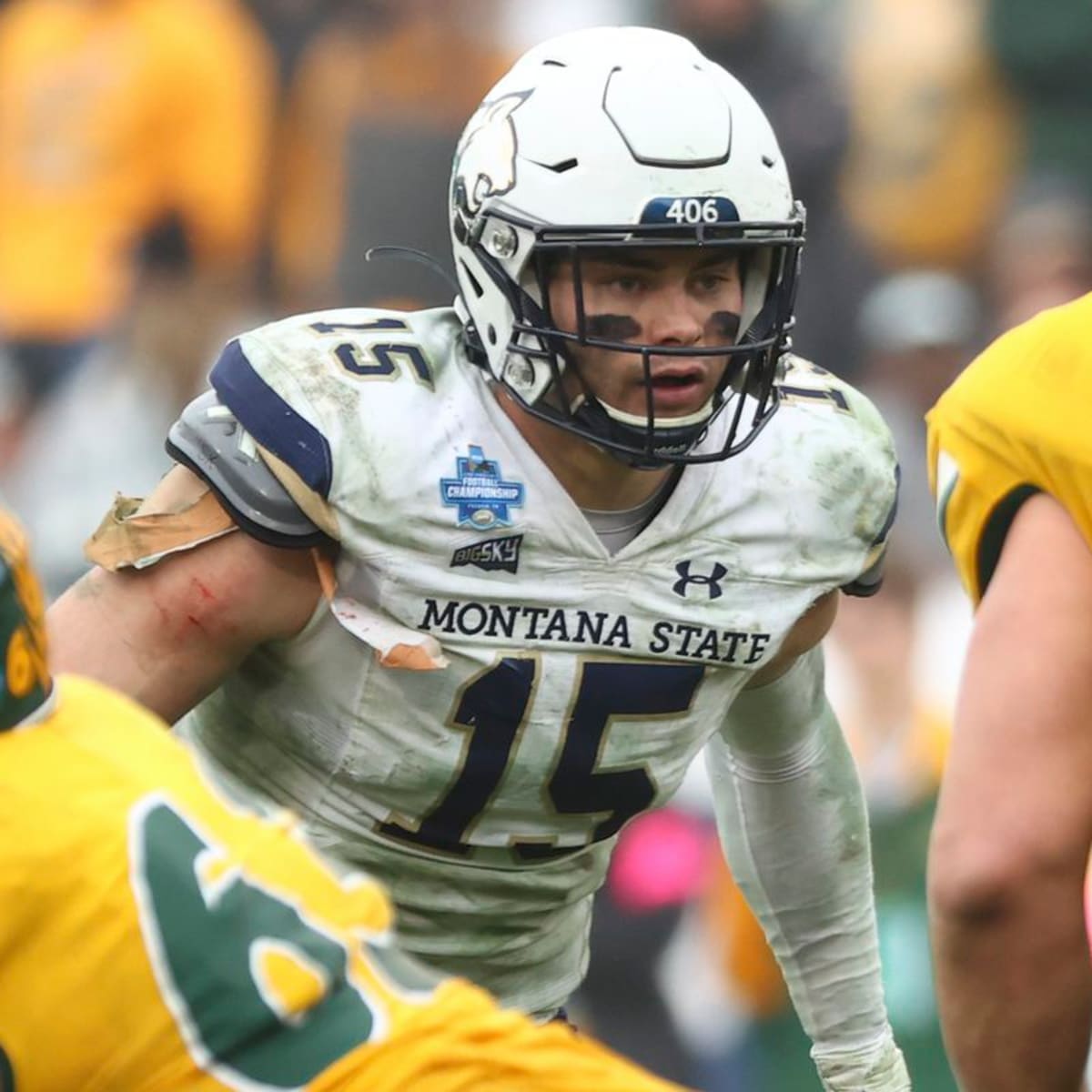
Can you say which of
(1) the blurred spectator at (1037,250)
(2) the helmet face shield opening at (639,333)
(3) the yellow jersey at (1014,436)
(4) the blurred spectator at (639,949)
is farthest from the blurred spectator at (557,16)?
(3) the yellow jersey at (1014,436)

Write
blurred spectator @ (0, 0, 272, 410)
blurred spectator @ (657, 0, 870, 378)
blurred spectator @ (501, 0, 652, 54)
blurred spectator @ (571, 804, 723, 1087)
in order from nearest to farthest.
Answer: blurred spectator @ (571, 804, 723, 1087)
blurred spectator @ (657, 0, 870, 378)
blurred spectator @ (0, 0, 272, 410)
blurred spectator @ (501, 0, 652, 54)

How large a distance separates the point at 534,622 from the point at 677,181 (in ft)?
1.91

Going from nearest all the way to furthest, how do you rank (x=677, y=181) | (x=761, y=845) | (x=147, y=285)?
1. (x=677, y=181)
2. (x=761, y=845)
3. (x=147, y=285)

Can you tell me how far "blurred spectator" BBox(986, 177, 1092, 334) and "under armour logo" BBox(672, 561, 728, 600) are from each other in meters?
3.79

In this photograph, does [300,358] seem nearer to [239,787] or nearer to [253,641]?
[253,641]

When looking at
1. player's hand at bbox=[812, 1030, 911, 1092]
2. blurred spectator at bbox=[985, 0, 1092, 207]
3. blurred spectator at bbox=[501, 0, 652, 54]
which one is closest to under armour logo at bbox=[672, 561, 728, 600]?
player's hand at bbox=[812, 1030, 911, 1092]

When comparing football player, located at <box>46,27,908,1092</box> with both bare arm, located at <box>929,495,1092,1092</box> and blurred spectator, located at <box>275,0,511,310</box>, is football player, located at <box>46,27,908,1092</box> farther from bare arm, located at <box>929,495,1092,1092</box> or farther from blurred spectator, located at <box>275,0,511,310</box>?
blurred spectator, located at <box>275,0,511,310</box>

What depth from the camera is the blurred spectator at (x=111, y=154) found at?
302 inches

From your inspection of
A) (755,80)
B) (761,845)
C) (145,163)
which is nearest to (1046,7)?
(755,80)

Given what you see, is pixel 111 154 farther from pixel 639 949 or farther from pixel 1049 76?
pixel 639 949

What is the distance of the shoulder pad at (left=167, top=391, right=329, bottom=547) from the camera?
3291mm

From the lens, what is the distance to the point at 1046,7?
324 inches

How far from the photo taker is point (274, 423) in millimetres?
3338

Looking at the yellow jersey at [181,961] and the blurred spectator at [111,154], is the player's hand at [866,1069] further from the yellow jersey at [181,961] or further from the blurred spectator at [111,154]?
the blurred spectator at [111,154]
